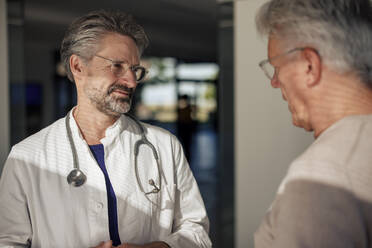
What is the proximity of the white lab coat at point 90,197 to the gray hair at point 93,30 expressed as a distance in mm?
304

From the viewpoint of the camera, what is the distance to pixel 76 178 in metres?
1.54

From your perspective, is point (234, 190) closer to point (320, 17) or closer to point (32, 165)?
point (32, 165)

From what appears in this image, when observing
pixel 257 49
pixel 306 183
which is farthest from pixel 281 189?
pixel 257 49

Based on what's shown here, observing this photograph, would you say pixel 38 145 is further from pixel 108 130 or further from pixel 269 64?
pixel 269 64

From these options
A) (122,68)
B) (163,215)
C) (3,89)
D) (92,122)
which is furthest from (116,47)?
(3,89)

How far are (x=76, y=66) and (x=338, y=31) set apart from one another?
1.16m

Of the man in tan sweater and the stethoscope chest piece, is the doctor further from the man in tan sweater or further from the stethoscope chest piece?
the man in tan sweater

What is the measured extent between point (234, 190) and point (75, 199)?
5.83 feet

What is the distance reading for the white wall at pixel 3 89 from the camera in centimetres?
328

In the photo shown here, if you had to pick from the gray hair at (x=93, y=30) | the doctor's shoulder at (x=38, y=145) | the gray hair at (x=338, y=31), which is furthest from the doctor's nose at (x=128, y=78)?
the gray hair at (x=338, y=31)

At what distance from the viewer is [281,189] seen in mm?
908

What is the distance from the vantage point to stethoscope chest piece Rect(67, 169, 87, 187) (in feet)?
5.04

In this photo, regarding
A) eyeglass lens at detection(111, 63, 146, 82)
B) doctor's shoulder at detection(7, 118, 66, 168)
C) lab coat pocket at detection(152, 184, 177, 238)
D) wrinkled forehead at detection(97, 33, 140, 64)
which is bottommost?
lab coat pocket at detection(152, 184, 177, 238)

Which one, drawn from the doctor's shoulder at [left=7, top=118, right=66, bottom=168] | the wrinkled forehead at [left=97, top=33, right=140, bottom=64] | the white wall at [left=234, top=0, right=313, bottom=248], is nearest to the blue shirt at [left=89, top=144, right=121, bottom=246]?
the doctor's shoulder at [left=7, top=118, right=66, bottom=168]
